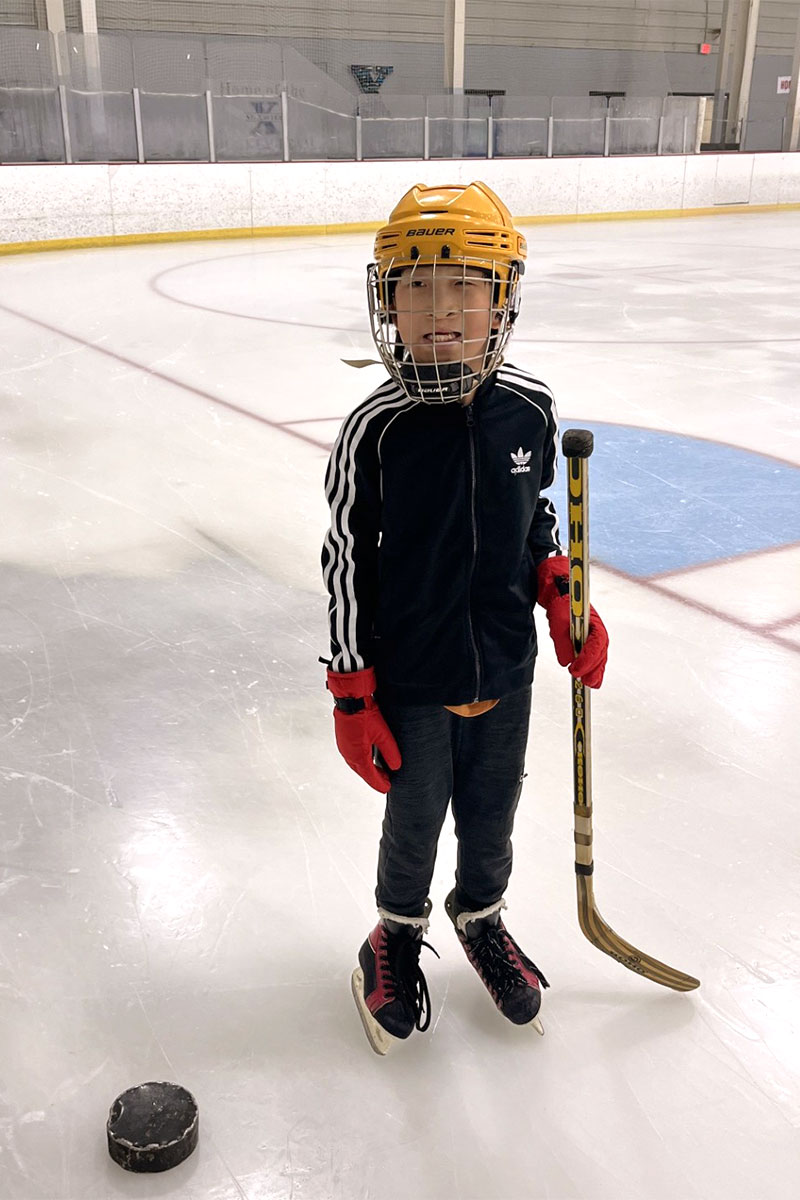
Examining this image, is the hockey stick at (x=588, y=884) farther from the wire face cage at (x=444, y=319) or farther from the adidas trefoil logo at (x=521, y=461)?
the wire face cage at (x=444, y=319)

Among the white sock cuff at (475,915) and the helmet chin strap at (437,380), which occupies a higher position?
the helmet chin strap at (437,380)

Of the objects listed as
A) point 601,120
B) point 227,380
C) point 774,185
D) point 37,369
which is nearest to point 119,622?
point 227,380

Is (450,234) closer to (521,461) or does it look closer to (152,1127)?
(521,461)

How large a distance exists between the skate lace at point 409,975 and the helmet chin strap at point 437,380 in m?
0.77

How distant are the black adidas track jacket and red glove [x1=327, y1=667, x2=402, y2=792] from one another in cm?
2

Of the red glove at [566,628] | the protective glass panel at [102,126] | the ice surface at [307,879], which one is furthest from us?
the protective glass panel at [102,126]

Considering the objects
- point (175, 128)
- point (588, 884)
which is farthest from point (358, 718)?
point (175, 128)

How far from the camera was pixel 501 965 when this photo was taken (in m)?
1.61

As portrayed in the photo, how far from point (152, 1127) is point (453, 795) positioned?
57cm

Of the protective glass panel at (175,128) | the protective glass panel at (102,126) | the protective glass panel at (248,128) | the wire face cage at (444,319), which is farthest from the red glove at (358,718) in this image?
the protective glass panel at (248,128)

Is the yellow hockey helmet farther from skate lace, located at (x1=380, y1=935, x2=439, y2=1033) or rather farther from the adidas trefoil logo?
skate lace, located at (x1=380, y1=935, x2=439, y2=1033)

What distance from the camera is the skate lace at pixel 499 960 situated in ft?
5.21

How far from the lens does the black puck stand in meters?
1.32

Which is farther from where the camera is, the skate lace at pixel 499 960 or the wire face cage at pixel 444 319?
the skate lace at pixel 499 960
